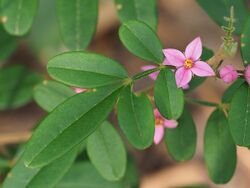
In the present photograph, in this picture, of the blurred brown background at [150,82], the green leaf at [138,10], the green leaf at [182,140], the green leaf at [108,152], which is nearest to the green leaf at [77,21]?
the green leaf at [138,10]

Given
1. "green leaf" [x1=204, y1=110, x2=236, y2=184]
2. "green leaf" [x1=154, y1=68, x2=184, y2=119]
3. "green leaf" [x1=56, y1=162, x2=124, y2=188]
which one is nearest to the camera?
"green leaf" [x1=154, y1=68, x2=184, y2=119]

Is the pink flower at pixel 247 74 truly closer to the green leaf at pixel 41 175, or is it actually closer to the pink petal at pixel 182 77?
the pink petal at pixel 182 77

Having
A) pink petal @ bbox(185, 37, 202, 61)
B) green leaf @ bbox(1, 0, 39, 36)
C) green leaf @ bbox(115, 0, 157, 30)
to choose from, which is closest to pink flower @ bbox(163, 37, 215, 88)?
pink petal @ bbox(185, 37, 202, 61)

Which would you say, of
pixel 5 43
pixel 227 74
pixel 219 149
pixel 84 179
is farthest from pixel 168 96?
pixel 5 43

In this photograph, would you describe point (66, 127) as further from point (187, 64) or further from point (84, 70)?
point (187, 64)

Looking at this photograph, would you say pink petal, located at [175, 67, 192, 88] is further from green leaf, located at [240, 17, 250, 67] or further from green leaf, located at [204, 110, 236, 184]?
green leaf, located at [204, 110, 236, 184]
